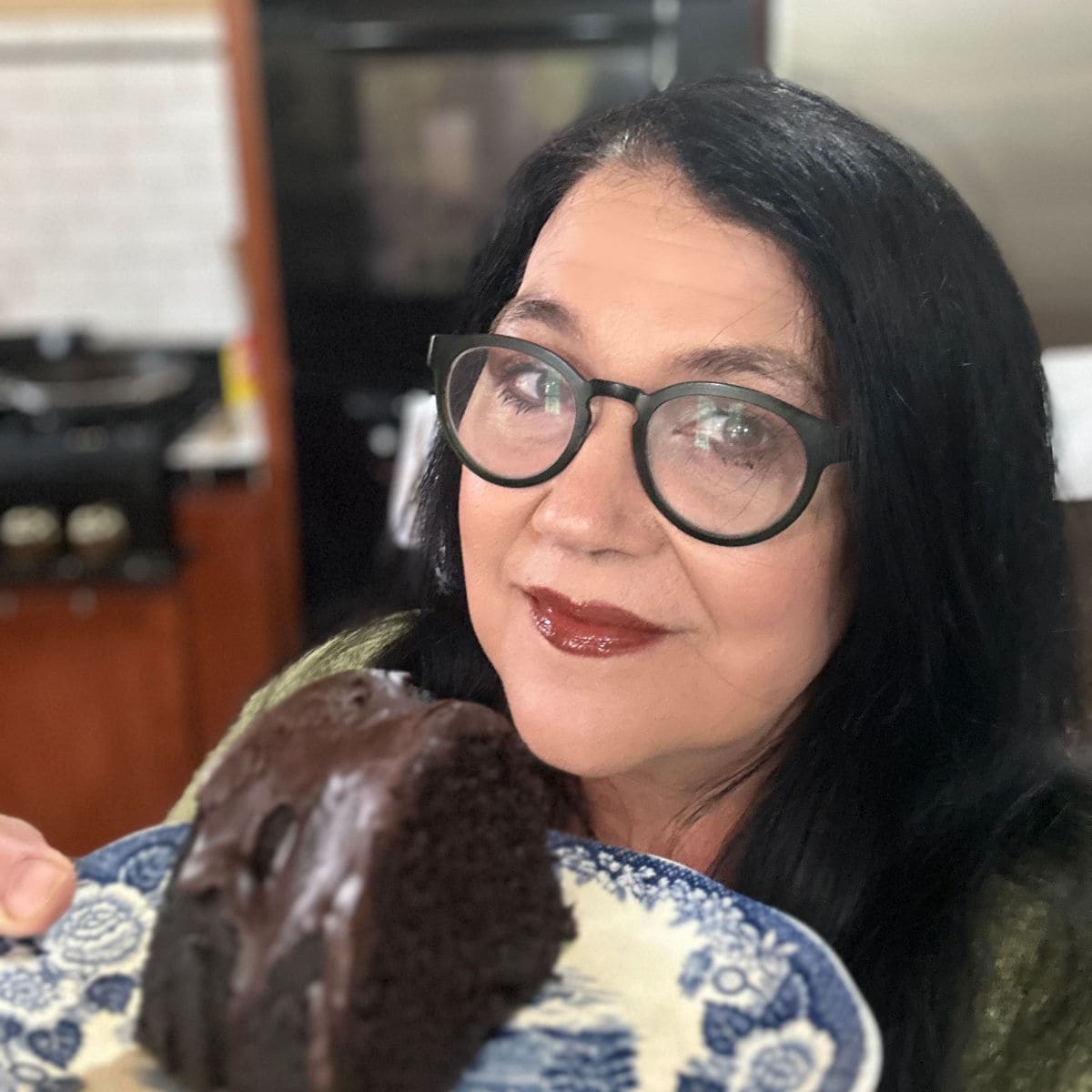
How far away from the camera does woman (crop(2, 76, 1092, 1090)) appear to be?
319 mm

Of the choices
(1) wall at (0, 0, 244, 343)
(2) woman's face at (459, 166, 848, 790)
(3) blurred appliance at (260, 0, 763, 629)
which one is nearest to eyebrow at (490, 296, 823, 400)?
(2) woman's face at (459, 166, 848, 790)

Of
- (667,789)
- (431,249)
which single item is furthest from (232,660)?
(667,789)

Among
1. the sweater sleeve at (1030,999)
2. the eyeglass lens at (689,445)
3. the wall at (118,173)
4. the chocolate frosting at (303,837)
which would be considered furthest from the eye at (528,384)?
the wall at (118,173)

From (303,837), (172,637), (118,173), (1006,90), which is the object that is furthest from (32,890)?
(118,173)

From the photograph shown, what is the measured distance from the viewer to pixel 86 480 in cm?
98

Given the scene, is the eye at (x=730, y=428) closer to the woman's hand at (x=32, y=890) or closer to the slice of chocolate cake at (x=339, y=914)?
the slice of chocolate cake at (x=339, y=914)

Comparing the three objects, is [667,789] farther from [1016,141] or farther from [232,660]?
[232,660]

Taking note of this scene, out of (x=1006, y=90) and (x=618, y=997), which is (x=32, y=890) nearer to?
(x=618, y=997)

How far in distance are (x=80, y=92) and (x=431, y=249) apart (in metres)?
0.67

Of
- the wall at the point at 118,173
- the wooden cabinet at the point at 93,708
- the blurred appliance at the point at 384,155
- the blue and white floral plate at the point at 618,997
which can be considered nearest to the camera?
the blue and white floral plate at the point at 618,997

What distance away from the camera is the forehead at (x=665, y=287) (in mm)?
314

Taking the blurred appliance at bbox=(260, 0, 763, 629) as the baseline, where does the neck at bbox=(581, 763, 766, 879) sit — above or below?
below

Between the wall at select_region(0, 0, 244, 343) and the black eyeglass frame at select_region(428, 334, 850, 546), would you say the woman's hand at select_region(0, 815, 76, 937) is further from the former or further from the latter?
the wall at select_region(0, 0, 244, 343)

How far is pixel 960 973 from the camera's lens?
0.34 m
